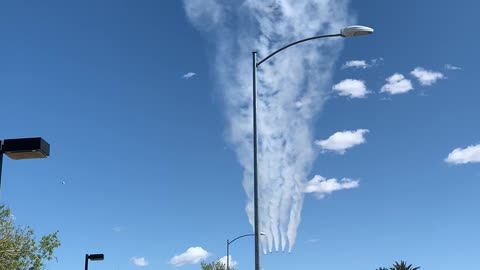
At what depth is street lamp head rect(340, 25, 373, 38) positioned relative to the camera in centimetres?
1704

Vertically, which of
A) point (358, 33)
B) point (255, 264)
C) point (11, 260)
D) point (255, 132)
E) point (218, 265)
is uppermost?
point (218, 265)

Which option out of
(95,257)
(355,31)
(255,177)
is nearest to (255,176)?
(255,177)

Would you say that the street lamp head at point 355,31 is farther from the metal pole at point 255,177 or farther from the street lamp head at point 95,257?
the street lamp head at point 95,257

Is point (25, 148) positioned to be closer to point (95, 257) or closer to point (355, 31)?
point (355, 31)

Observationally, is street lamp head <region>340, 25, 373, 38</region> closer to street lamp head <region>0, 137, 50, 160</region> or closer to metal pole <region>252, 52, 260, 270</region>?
metal pole <region>252, 52, 260, 270</region>

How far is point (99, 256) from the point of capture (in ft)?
89.6

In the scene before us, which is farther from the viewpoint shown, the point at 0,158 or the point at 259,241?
the point at 259,241

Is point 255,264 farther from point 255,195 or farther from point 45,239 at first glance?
point 45,239

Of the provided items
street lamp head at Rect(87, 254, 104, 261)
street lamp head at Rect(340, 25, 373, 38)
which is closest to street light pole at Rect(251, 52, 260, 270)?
street lamp head at Rect(340, 25, 373, 38)

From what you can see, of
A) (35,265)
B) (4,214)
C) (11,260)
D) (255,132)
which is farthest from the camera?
(35,265)

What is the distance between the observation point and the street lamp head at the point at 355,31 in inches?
671

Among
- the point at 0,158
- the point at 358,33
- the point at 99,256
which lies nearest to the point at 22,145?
the point at 0,158

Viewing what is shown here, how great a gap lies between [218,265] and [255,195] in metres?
63.2

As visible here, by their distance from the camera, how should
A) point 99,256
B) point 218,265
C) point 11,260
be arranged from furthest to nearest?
1. point 218,265
2. point 99,256
3. point 11,260
